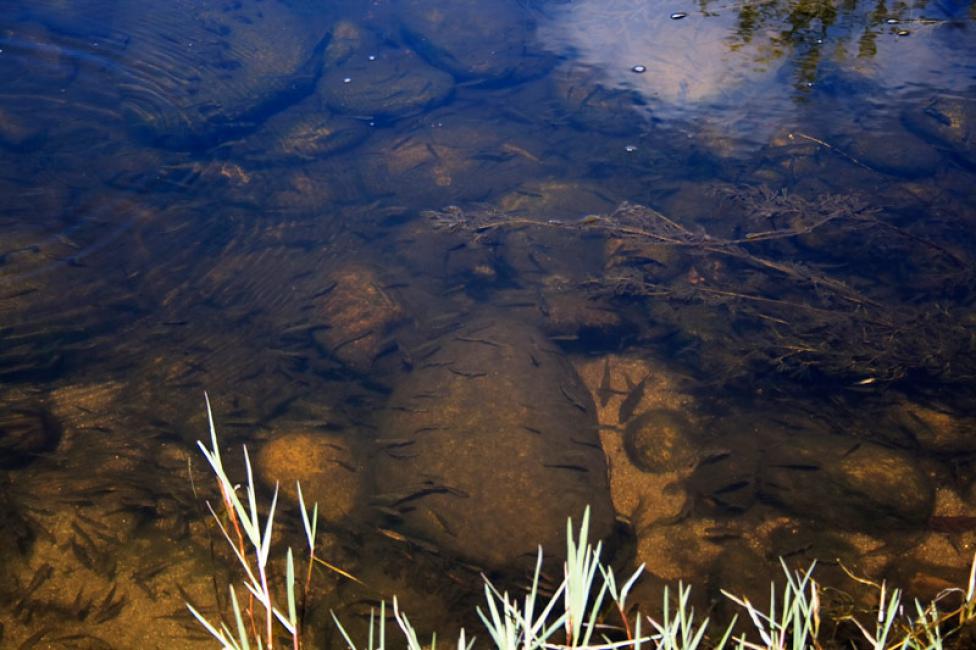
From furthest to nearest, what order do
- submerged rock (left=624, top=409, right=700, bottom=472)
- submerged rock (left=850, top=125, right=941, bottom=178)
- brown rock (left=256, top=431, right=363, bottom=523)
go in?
submerged rock (left=850, top=125, right=941, bottom=178), submerged rock (left=624, top=409, right=700, bottom=472), brown rock (left=256, top=431, right=363, bottom=523)

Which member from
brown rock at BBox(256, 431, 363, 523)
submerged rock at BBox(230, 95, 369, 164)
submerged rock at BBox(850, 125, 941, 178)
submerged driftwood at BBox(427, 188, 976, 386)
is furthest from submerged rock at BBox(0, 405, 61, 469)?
submerged rock at BBox(850, 125, 941, 178)

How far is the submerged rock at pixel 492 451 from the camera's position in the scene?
12.7 ft

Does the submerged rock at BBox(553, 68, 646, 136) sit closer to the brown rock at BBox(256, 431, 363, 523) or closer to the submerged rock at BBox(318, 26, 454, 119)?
the submerged rock at BBox(318, 26, 454, 119)

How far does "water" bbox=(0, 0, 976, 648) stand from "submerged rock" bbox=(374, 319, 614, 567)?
2 centimetres

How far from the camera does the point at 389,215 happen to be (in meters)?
6.96

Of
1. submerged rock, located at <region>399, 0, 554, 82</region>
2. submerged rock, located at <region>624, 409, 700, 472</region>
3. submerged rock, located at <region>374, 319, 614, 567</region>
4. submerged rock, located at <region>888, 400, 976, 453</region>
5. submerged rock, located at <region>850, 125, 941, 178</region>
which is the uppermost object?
submerged rock, located at <region>399, 0, 554, 82</region>

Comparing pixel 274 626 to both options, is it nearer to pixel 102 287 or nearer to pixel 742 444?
pixel 742 444

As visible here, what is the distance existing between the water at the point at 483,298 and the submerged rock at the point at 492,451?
0.9 inches

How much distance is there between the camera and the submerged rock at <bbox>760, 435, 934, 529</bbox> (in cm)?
376

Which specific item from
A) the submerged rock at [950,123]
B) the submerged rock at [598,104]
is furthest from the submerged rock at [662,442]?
the submerged rock at [950,123]

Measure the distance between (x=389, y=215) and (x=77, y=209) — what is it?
3110 mm

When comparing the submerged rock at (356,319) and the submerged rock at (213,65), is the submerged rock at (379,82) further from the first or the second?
the submerged rock at (356,319)

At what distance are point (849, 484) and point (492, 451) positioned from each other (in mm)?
2351

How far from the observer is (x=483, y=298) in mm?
5992
